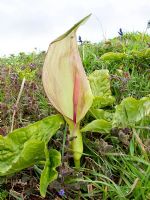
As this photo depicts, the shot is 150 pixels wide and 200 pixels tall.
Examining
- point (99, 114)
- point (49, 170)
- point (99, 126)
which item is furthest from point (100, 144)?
point (49, 170)

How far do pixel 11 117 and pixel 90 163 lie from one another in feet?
2.02

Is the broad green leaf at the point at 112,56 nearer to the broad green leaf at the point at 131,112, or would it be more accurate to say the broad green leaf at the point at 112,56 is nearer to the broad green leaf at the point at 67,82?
the broad green leaf at the point at 131,112

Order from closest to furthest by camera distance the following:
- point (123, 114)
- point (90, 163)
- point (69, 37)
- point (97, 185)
A: 1. point (69, 37)
2. point (97, 185)
3. point (90, 163)
4. point (123, 114)

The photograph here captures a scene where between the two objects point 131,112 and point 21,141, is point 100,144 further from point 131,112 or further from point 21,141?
point 21,141

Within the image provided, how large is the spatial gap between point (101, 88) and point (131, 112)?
405 mm

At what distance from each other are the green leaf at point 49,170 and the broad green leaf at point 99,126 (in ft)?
0.71

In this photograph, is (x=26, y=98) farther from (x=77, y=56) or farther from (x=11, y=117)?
(x=77, y=56)

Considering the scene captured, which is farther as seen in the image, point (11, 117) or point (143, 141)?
point (11, 117)

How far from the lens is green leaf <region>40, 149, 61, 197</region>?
6.02 feet

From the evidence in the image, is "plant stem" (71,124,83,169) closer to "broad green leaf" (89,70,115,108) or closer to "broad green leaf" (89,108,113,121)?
"broad green leaf" (89,108,113,121)

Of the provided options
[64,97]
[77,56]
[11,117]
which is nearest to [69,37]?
[77,56]

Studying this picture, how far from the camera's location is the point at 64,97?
200 centimetres

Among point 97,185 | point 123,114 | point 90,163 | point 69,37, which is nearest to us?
point 69,37

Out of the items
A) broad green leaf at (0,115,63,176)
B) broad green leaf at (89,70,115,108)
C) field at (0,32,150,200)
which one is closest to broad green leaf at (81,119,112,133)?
field at (0,32,150,200)
